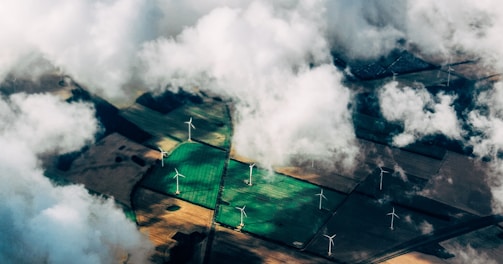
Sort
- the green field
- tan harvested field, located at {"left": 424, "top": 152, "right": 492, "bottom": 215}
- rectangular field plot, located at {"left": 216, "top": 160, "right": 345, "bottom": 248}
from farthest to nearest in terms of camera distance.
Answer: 1. the green field
2. tan harvested field, located at {"left": 424, "top": 152, "right": 492, "bottom": 215}
3. rectangular field plot, located at {"left": 216, "top": 160, "right": 345, "bottom": 248}

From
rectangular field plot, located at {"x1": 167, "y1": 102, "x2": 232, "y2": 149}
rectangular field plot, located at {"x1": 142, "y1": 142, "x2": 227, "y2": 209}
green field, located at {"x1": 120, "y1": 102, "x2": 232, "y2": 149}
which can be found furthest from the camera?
green field, located at {"x1": 120, "y1": 102, "x2": 232, "y2": 149}

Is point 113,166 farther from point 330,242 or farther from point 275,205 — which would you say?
point 330,242

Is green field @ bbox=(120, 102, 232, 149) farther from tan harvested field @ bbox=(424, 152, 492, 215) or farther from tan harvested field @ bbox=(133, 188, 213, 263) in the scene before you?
tan harvested field @ bbox=(424, 152, 492, 215)

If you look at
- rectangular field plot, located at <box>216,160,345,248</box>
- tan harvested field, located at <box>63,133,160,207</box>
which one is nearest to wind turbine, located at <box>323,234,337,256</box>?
rectangular field plot, located at <box>216,160,345,248</box>

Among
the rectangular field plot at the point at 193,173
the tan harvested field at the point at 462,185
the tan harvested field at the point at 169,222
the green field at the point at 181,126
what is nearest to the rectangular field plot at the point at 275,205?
the rectangular field plot at the point at 193,173

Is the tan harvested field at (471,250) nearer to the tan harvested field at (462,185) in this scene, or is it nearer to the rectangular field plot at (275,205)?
the tan harvested field at (462,185)

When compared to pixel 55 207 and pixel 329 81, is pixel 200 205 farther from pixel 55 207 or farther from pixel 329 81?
pixel 329 81

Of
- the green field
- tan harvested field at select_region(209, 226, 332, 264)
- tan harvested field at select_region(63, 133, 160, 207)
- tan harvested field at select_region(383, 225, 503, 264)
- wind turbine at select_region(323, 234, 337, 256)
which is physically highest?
the green field
